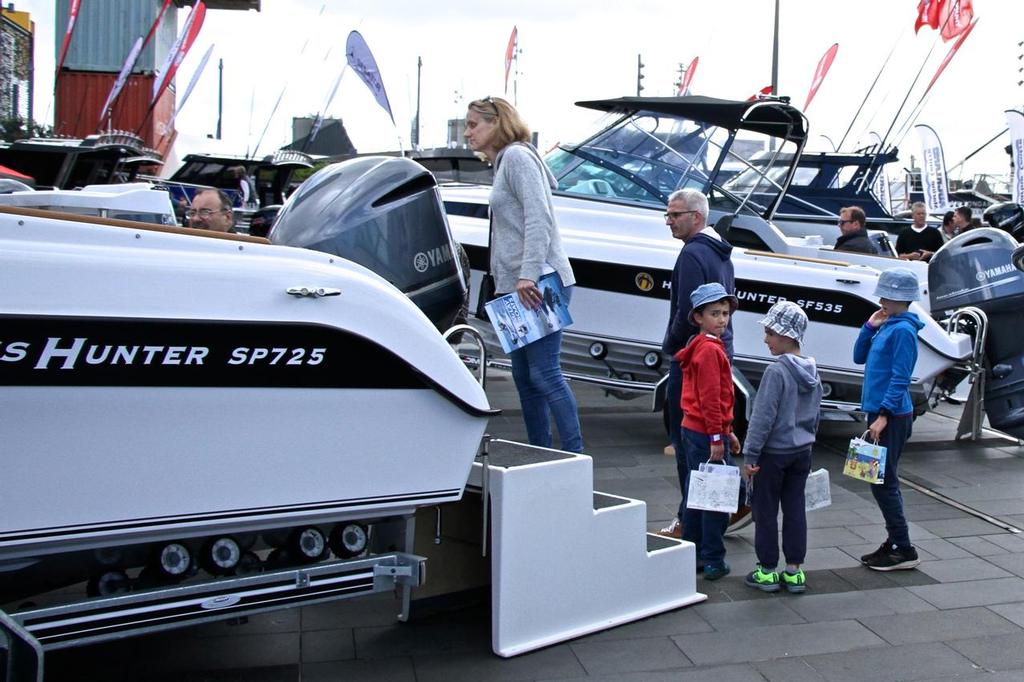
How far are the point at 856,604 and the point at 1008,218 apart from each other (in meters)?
6.67

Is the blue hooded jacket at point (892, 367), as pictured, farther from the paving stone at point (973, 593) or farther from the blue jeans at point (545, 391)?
the blue jeans at point (545, 391)

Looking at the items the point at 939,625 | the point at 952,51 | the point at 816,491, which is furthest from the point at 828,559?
the point at 952,51

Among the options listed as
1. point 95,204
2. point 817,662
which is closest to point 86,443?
point 817,662

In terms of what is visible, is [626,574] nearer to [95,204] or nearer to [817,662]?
[817,662]

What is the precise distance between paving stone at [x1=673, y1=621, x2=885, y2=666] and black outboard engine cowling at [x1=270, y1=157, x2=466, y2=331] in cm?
172

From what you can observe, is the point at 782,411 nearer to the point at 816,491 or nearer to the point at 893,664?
the point at 816,491

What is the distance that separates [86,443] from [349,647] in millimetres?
1546

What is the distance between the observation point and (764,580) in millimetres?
4992

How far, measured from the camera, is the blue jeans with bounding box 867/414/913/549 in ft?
17.5

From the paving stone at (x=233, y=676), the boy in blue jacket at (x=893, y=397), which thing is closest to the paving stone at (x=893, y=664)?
the boy in blue jacket at (x=893, y=397)

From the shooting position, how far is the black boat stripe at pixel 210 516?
10.3ft

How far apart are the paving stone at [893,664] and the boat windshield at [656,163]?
Result: 511 cm

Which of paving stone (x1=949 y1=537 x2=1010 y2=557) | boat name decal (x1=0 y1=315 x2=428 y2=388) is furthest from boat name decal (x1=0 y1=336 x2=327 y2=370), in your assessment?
paving stone (x1=949 y1=537 x2=1010 y2=557)

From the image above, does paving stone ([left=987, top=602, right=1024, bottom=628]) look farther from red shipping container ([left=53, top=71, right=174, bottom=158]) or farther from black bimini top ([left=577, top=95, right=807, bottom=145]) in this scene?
red shipping container ([left=53, top=71, right=174, bottom=158])
